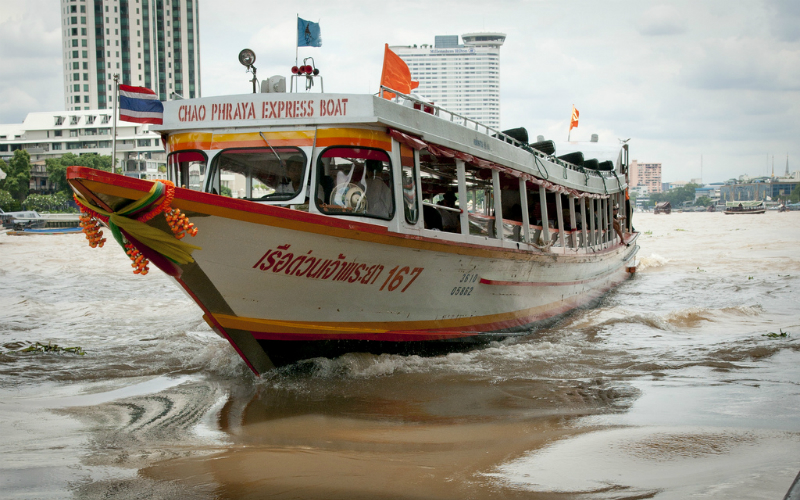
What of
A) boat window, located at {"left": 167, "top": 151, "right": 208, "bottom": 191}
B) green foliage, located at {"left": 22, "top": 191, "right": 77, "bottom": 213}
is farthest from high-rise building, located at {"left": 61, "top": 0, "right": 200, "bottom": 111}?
boat window, located at {"left": 167, "top": 151, "right": 208, "bottom": 191}

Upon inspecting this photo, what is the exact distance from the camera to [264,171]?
627 cm

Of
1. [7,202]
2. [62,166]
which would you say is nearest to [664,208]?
[62,166]

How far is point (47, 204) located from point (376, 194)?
55.9 meters

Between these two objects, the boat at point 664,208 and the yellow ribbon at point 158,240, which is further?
the boat at point 664,208

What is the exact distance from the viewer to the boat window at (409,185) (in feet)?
20.8

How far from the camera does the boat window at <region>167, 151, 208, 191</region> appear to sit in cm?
639

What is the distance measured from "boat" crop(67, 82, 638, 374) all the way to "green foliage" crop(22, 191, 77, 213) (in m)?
52.7

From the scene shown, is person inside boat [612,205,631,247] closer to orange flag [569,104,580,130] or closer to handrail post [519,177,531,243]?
orange flag [569,104,580,130]

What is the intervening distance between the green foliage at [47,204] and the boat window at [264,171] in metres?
52.5

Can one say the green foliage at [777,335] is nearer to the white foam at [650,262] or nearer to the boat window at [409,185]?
the boat window at [409,185]

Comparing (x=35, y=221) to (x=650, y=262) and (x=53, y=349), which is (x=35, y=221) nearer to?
(x=53, y=349)

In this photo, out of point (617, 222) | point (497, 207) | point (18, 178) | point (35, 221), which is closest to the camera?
point (497, 207)

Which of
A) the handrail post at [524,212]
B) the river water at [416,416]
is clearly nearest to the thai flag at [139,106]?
the river water at [416,416]

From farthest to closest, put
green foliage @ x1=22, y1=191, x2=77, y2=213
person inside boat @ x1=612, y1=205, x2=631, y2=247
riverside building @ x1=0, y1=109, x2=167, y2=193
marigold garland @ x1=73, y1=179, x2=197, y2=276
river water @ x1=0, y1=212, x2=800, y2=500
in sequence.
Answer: riverside building @ x1=0, y1=109, x2=167, y2=193 → green foliage @ x1=22, y1=191, x2=77, y2=213 → person inside boat @ x1=612, y1=205, x2=631, y2=247 → marigold garland @ x1=73, y1=179, x2=197, y2=276 → river water @ x1=0, y1=212, x2=800, y2=500
